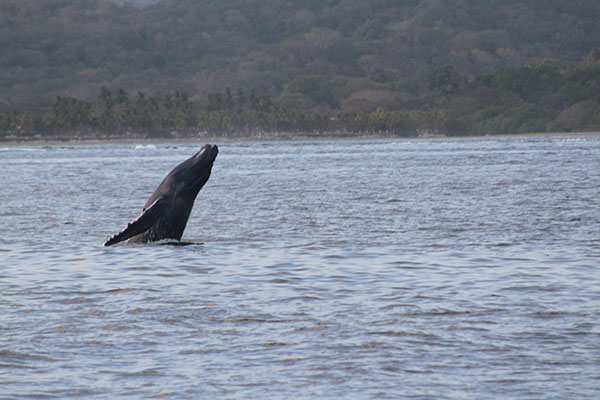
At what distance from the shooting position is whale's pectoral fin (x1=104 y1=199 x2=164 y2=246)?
1464 cm

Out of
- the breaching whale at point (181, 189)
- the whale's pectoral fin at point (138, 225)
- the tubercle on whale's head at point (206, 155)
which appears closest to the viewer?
the whale's pectoral fin at point (138, 225)

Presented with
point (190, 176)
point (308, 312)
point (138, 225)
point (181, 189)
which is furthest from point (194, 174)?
point (308, 312)

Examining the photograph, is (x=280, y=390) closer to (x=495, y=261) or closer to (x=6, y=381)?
(x=6, y=381)

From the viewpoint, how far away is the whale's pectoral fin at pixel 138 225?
14.6m

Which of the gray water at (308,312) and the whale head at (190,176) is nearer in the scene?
the gray water at (308,312)

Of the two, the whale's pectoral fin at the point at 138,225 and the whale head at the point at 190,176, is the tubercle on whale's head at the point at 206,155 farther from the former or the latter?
the whale's pectoral fin at the point at 138,225

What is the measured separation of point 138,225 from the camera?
14.8 metres

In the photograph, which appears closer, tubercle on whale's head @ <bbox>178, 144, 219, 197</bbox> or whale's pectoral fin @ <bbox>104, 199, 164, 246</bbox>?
whale's pectoral fin @ <bbox>104, 199, 164, 246</bbox>

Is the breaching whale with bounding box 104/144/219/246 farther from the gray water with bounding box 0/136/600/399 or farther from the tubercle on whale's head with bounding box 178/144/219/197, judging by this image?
the gray water with bounding box 0/136/600/399

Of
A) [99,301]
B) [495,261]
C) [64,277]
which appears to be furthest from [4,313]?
[495,261]

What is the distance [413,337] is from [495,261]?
20.5 feet

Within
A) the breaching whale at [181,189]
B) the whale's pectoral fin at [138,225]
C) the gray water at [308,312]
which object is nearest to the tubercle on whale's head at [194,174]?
the breaching whale at [181,189]

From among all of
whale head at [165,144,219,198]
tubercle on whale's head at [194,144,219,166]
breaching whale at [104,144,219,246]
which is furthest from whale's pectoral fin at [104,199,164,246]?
tubercle on whale's head at [194,144,219,166]

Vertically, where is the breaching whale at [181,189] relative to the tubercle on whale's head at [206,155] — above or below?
below
